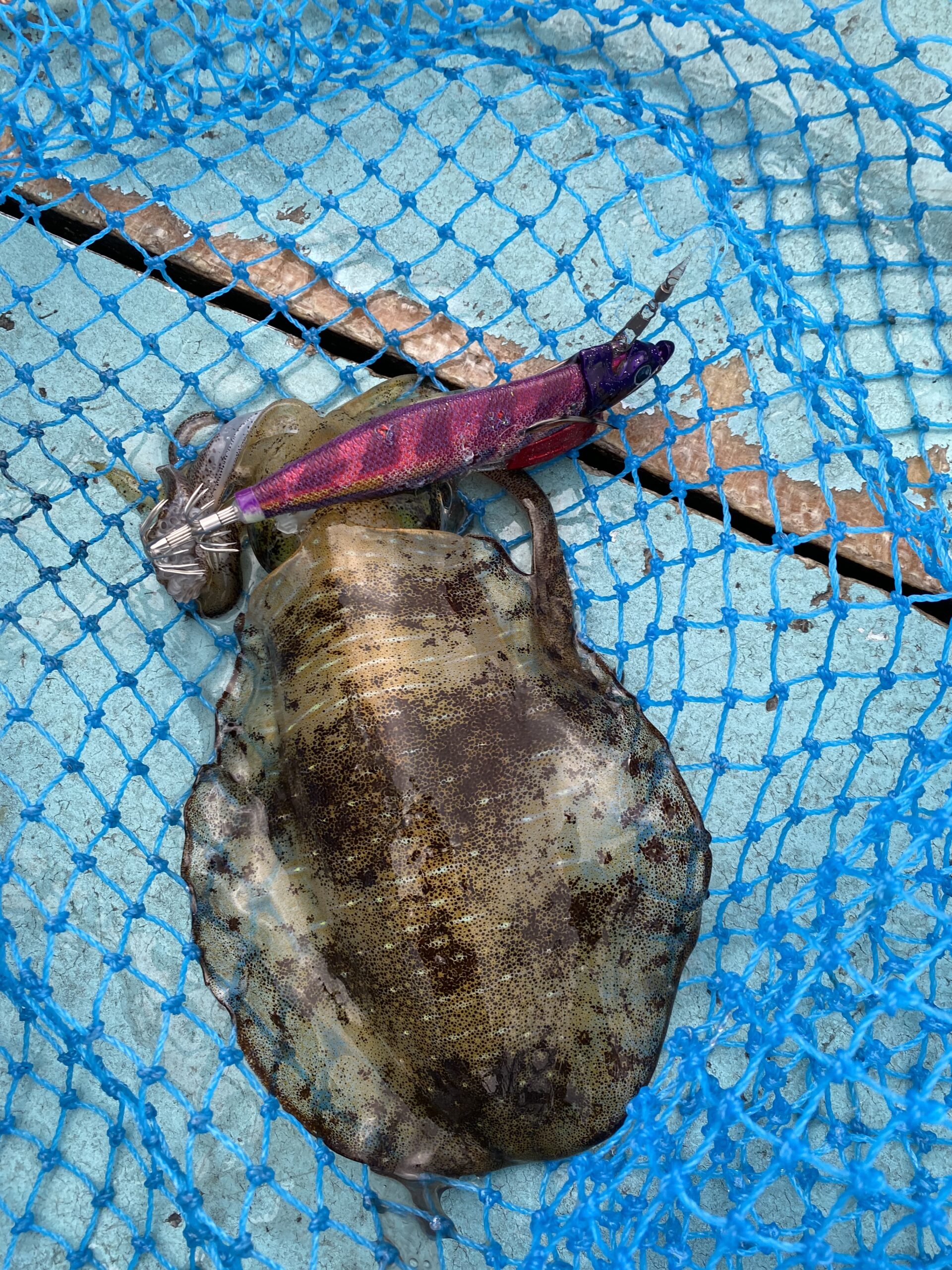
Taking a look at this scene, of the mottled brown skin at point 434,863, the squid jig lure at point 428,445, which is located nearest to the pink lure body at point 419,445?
the squid jig lure at point 428,445

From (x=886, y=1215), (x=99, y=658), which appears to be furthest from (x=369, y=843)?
(x=886, y=1215)

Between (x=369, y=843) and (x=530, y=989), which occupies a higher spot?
(x=369, y=843)

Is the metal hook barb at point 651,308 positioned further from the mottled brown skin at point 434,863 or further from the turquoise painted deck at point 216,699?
the mottled brown skin at point 434,863

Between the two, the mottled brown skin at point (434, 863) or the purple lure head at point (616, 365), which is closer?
the mottled brown skin at point (434, 863)

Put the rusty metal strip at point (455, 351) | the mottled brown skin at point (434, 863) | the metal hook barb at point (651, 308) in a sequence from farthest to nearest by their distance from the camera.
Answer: the rusty metal strip at point (455, 351) → the metal hook barb at point (651, 308) → the mottled brown skin at point (434, 863)

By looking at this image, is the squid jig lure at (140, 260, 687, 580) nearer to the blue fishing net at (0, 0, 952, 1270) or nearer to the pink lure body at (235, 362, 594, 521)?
the pink lure body at (235, 362, 594, 521)

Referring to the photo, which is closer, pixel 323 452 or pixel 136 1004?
pixel 323 452

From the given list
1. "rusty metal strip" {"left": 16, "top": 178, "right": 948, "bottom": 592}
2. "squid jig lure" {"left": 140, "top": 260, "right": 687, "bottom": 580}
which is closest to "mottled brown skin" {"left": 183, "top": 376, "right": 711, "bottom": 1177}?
"squid jig lure" {"left": 140, "top": 260, "right": 687, "bottom": 580}

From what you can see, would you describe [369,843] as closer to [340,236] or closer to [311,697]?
[311,697]
